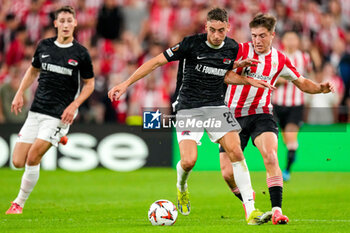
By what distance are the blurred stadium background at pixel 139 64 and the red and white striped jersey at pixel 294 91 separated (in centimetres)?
194

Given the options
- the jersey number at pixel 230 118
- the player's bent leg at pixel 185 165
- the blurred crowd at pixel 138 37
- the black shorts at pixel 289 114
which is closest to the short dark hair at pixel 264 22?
the jersey number at pixel 230 118

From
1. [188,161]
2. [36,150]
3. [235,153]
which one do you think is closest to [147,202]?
[36,150]

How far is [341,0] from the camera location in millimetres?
19844

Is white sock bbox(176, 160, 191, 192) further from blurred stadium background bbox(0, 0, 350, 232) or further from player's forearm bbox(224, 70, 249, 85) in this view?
blurred stadium background bbox(0, 0, 350, 232)

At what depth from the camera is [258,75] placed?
820cm

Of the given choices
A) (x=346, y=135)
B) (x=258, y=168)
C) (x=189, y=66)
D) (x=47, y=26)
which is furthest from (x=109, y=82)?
(x=189, y=66)

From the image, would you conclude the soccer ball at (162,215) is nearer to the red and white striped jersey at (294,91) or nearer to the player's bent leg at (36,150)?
the player's bent leg at (36,150)

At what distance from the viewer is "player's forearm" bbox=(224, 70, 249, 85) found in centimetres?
805

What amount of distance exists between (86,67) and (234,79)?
2.19 m

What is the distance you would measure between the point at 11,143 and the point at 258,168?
224 inches

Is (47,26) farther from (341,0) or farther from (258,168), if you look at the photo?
(341,0)

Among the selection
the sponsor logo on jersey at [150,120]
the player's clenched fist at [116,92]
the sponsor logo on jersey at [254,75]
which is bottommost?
the sponsor logo on jersey at [150,120]

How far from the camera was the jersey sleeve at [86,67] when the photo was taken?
9164mm

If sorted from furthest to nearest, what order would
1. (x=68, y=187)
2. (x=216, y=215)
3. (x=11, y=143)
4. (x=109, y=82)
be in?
1. (x=109, y=82)
2. (x=11, y=143)
3. (x=68, y=187)
4. (x=216, y=215)
